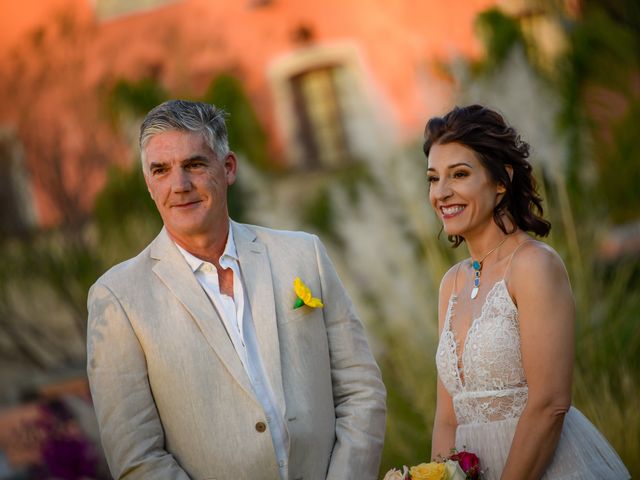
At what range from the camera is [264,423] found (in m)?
2.85

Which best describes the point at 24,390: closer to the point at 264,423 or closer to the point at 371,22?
the point at 371,22

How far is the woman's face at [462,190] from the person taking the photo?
3.02 metres

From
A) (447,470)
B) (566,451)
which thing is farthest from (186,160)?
(566,451)

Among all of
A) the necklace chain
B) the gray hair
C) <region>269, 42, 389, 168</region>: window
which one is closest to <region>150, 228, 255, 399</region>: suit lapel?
the gray hair

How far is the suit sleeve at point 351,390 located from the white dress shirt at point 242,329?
20cm

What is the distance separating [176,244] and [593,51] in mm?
6502

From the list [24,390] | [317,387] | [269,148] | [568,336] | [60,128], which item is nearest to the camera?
[568,336]

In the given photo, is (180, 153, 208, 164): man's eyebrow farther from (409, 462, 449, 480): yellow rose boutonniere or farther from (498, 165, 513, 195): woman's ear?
(409, 462, 449, 480): yellow rose boutonniere

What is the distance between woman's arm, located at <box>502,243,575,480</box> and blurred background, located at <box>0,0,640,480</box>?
1.91 meters

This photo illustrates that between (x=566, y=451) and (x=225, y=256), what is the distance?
1156 mm

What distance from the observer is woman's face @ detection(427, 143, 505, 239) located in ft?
9.91

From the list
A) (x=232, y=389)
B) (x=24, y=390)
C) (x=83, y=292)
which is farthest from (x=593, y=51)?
(x=24, y=390)

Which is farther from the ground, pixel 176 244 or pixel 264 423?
pixel 176 244

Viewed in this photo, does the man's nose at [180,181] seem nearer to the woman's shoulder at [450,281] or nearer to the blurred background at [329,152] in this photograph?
the woman's shoulder at [450,281]
